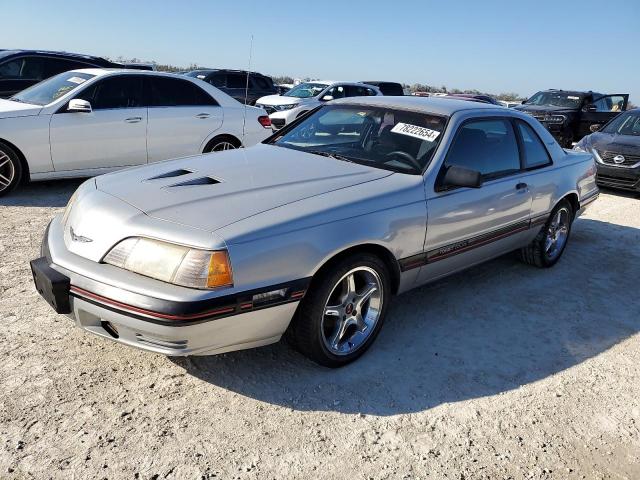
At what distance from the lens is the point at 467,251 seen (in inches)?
151

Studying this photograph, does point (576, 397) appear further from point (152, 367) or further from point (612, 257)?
point (612, 257)

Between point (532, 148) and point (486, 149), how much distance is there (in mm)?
793

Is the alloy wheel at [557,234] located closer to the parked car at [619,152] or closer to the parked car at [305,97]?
the parked car at [619,152]

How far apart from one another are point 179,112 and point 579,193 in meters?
4.80

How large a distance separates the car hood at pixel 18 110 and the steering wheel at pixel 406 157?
14.5 ft

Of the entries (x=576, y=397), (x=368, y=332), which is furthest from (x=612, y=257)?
(x=368, y=332)

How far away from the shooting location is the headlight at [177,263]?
2482mm

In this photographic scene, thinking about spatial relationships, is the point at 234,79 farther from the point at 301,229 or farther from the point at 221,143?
the point at 301,229

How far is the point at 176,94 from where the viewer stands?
23.1 feet

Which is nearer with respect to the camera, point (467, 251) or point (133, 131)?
point (467, 251)

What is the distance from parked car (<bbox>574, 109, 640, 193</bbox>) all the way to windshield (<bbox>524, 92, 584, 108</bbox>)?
4953 millimetres

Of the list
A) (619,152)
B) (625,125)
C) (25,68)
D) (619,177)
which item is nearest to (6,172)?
(25,68)

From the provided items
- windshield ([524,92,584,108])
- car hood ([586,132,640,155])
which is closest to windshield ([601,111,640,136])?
Answer: car hood ([586,132,640,155])

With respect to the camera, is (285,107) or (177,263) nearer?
(177,263)
